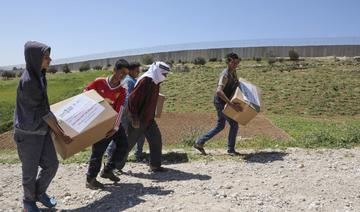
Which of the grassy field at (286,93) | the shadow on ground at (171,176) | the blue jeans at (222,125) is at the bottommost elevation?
the grassy field at (286,93)

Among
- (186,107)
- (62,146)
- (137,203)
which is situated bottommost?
(186,107)

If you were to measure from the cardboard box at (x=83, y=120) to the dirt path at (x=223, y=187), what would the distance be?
68 cm

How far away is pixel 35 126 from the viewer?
525cm

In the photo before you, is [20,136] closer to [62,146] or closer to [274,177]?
[62,146]

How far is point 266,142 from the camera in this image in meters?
9.90

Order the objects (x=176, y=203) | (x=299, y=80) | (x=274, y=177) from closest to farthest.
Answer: (x=176, y=203), (x=274, y=177), (x=299, y=80)

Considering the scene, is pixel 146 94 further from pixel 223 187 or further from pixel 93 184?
pixel 223 187

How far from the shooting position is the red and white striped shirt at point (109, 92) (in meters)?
6.36

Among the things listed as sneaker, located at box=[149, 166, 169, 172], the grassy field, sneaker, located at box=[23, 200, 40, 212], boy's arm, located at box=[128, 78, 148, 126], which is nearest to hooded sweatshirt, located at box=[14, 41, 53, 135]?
sneaker, located at box=[23, 200, 40, 212]

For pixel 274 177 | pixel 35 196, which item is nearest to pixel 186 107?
pixel 274 177

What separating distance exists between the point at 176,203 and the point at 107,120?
1218mm

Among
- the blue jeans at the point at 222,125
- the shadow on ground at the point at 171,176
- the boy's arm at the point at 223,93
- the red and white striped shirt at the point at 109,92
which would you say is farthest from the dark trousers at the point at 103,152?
the blue jeans at the point at 222,125

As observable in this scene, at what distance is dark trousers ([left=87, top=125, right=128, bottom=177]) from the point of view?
6.30 meters

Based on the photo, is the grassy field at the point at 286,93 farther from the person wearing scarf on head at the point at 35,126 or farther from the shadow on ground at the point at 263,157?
the person wearing scarf on head at the point at 35,126
